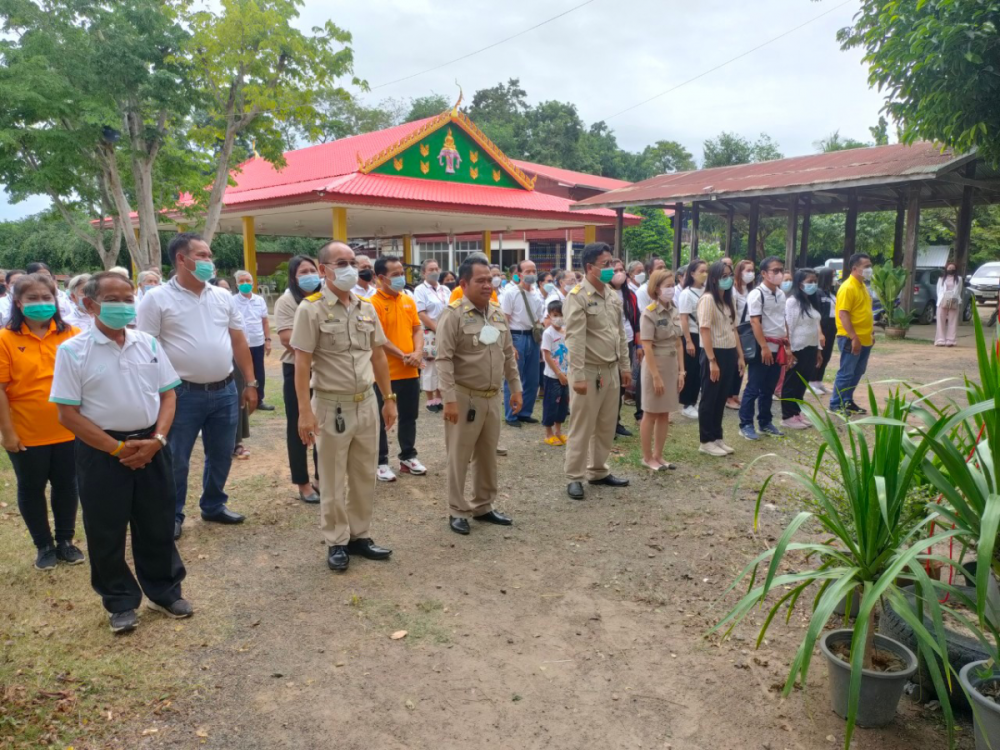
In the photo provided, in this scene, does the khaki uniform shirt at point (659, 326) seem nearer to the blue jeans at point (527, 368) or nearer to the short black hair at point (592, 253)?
the short black hair at point (592, 253)

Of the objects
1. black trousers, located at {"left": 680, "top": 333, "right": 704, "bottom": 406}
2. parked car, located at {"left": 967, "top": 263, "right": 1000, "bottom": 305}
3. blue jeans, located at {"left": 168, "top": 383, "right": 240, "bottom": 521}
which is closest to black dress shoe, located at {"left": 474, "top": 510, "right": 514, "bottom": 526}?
blue jeans, located at {"left": 168, "top": 383, "right": 240, "bottom": 521}

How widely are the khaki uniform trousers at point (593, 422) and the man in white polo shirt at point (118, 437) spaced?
2.67 meters

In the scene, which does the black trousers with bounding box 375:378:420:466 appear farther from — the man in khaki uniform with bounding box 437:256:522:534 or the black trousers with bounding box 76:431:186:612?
the black trousers with bounding box 76:431:186:612

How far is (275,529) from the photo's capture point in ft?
14.4

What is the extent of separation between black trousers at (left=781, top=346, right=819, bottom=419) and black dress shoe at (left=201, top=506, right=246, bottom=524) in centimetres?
515

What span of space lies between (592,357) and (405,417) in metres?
1.60

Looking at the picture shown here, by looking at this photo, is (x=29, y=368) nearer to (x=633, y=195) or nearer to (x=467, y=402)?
(x=467, y=402)

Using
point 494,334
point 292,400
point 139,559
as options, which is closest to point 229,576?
point 139,559

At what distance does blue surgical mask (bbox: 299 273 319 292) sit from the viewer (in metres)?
4.22

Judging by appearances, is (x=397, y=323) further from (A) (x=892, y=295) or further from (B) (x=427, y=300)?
(A) (x=892, y=295)

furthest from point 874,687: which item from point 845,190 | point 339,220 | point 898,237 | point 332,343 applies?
point 898,237

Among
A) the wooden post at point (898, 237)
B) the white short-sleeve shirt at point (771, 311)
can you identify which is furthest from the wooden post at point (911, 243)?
the white short-sleeve shirt at point (771, 311)

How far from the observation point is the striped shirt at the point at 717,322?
222 inches

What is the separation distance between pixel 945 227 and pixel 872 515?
102 feet
